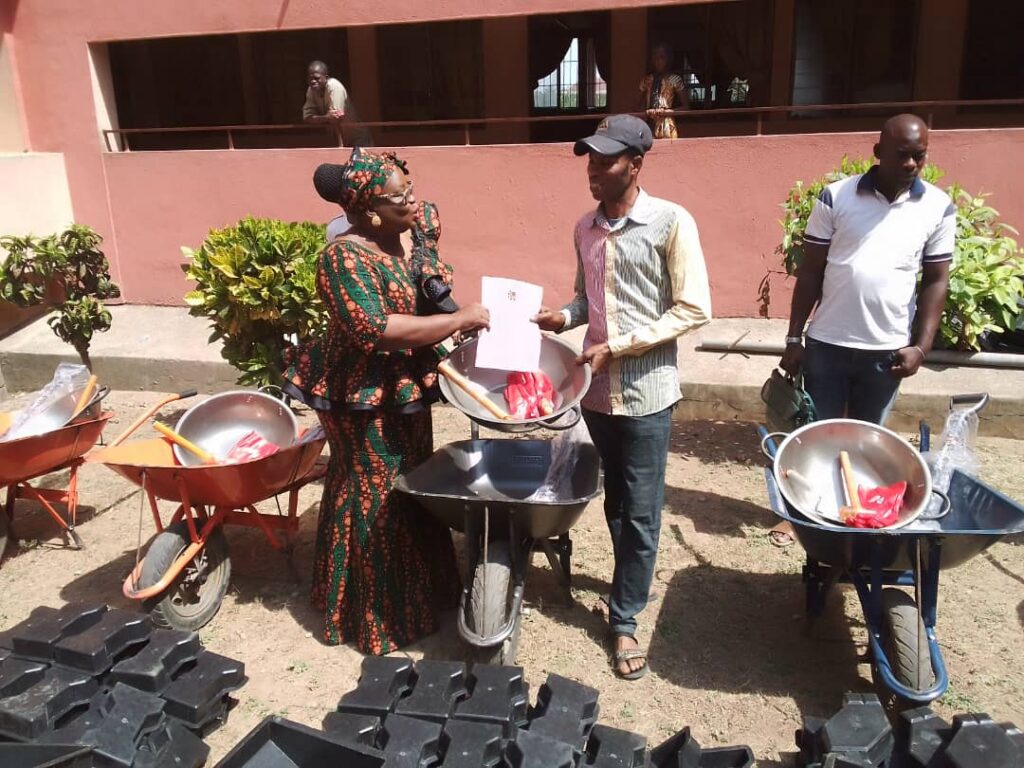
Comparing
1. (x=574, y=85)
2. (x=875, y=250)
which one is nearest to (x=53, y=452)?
(x=875, y=250)

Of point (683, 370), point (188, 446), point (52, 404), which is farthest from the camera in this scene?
point (683, 370)

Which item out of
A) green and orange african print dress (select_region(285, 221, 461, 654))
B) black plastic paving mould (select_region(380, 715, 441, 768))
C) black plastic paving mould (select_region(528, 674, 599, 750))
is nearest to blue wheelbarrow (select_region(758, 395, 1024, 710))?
black plastic paving mould (select_region(528, 674, 599, 750))

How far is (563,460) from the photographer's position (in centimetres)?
353

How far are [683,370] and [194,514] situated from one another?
4205mm

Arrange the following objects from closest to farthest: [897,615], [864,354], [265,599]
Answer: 1. [897,615]
2. [864,354]
3. [265,599]

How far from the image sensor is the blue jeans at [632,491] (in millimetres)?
3148

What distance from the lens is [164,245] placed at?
9328mm

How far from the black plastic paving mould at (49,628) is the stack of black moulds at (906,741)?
2.79m

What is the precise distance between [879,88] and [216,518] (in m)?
9.12

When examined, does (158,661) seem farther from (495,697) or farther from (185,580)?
(495,697)

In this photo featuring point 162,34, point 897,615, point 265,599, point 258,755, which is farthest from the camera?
point 162,34

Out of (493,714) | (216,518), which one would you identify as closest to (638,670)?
(493,714)

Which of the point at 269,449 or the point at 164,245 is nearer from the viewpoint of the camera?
the point at 269,449

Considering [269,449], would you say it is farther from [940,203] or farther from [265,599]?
[940,203]
